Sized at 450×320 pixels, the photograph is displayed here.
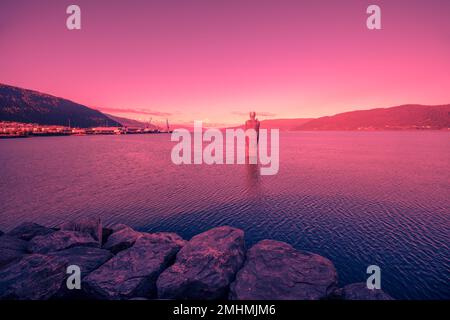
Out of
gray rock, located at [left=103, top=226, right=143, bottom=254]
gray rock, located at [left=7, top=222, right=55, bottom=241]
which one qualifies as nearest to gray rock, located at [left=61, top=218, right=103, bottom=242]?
gray rock, located at [left=103, top=226, right=143, bottom=254]

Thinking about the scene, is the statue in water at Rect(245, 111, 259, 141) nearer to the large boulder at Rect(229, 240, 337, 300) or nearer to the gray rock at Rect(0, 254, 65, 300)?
the large boulder at Rect(229, 240, 337, 300)

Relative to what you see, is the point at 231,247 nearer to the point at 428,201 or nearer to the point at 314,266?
the point at 314,266

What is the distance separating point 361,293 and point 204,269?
22.2ft

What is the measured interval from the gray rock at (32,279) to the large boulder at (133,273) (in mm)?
1292

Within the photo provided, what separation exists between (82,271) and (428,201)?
109 feet

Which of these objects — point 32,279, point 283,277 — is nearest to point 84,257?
point 32,279

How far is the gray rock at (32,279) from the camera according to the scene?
329 inches

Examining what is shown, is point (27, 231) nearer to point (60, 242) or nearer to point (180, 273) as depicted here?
point (60, 242)

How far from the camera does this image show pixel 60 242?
1261 cm

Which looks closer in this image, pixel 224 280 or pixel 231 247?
pixel 224 280
